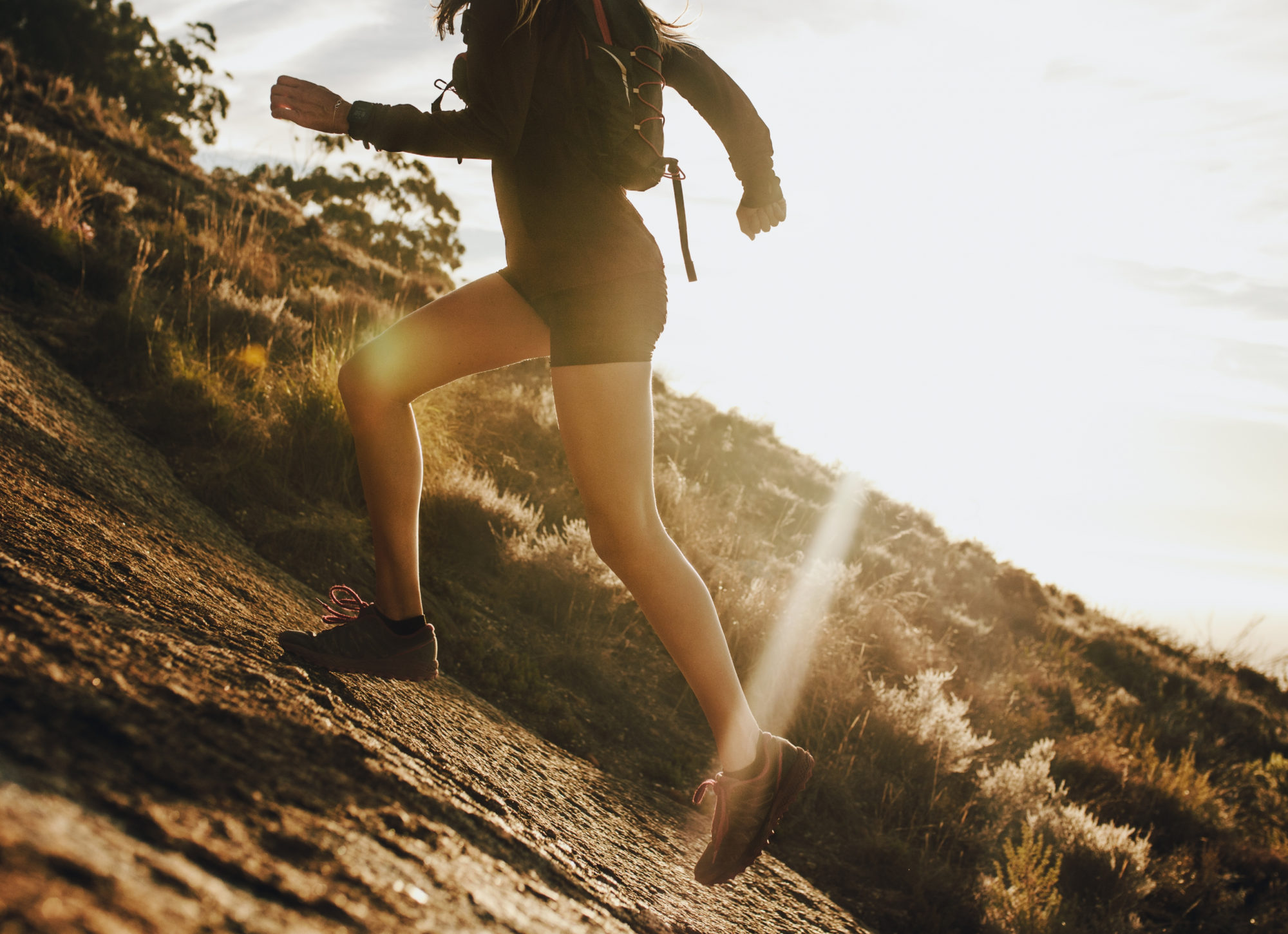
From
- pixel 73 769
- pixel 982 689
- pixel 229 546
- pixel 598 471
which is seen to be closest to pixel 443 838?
pixel 73 769

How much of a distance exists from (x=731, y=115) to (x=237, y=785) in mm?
1849

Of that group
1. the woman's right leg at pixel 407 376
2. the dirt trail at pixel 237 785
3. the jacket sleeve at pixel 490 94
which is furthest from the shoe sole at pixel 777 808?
the jacket sleeve at pixel 490 94

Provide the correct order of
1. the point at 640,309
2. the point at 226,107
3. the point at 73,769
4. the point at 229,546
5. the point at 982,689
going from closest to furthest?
the point at 73,769 → the point at 640,309 → the point at 229,546 → the point at 982,689 → the point at 226,107

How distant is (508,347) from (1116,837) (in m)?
4.71

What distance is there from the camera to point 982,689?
6.47 metres

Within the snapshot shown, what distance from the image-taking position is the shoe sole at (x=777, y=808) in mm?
1825

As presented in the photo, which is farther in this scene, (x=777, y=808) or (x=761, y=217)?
(x=761, y=217)

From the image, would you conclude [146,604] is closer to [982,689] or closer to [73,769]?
[73,769]

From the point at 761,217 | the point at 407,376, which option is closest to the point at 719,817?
the point at 407,376

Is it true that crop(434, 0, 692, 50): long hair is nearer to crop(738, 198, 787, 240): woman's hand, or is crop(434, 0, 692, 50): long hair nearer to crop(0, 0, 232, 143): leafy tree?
crop(738, 198, 787, 240): woman's hand

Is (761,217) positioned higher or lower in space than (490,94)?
higher

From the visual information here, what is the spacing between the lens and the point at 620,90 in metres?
1.50

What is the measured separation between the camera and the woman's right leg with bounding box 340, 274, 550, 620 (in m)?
1.80

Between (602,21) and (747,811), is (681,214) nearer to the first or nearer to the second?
(602,21)
